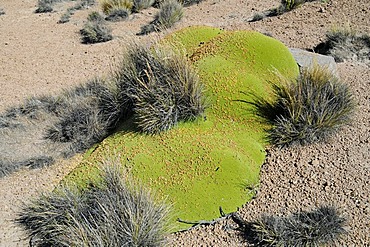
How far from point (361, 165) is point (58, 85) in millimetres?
6850

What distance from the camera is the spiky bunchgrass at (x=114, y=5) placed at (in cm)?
1396

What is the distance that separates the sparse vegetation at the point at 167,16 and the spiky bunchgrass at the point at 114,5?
1.56 metres

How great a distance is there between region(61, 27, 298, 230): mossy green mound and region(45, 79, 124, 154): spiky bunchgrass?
89 centimetres

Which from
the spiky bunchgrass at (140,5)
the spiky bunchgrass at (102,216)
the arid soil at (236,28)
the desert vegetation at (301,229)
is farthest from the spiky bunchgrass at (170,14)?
the desert vegetation at (301,229)

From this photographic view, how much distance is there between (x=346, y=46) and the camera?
8.70m

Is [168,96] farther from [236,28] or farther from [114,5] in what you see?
[114,5]

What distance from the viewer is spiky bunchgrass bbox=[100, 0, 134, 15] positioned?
45.8ft

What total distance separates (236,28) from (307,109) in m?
5.85

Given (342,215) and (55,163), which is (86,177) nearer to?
(55,163)

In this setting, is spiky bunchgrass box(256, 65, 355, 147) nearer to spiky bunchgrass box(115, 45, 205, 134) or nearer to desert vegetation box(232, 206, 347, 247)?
spiky bunchgrass box(115, 45, 205, 134)

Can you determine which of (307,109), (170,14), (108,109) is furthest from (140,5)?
(307,109)

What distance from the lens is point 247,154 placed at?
5742 millimetres

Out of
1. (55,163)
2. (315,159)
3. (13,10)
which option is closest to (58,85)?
(55,163)

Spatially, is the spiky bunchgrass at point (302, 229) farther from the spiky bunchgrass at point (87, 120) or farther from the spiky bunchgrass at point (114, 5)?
the spiky bunchgrass at point (114, 5)
